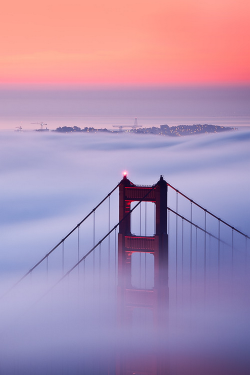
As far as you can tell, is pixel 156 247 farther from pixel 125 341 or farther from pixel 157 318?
pixel 125 341

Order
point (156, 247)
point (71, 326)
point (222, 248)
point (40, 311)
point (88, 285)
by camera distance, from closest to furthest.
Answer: point (156, 247), point (71, 326), point (40, 311), point (88, 285), point (222, 248)

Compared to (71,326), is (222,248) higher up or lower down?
higher up

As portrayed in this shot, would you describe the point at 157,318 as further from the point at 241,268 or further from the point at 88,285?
the point at 241,268

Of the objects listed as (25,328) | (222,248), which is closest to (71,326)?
(25,328)

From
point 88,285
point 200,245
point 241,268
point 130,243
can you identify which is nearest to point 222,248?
point 200,245

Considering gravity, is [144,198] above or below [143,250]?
above

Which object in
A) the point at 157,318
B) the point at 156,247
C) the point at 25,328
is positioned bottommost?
the point at 25,328

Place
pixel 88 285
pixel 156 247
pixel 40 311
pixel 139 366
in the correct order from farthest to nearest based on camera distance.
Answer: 1. pixel 88 285
2. pixel 40 311
3. pixel 139 366
4. pixel 156 247

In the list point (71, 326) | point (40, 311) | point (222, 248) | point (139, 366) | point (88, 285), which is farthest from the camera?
point (222, 248)

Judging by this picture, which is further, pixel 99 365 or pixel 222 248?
pixel 222 248
